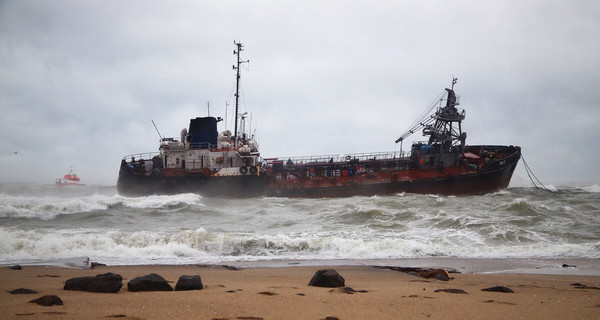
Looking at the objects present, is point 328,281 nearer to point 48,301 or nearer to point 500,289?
point 500,289

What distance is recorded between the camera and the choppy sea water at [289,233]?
1172cm

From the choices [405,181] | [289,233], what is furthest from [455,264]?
[405,181]

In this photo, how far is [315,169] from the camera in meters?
37.5

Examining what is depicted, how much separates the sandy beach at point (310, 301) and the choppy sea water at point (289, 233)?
463cm

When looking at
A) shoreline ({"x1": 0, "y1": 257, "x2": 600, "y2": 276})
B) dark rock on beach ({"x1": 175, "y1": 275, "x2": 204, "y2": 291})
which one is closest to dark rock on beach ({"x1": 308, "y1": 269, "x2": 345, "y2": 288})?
dark rock on beach ({"x1": 175, "y1": 275, "x2": 204, "y2": 291})

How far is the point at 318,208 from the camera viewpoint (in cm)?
2353

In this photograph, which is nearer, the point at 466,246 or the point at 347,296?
the point at 347,296

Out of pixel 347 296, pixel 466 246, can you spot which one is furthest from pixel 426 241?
pixel 347 296

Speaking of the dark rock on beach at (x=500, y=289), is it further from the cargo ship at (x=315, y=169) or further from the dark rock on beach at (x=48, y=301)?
the cargo ship at (x=315, y=169)

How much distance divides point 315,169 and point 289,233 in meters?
22.5

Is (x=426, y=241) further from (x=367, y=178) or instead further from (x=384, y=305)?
(x=367, y=178)

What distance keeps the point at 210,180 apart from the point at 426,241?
22.4 m

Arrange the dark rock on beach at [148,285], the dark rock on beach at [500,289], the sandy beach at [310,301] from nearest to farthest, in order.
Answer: the sandy beach at [310,301], the dark rock on beach at [148,285], the dark rock on beach at [500,289]

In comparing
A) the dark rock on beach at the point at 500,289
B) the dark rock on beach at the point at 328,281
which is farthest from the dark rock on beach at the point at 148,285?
the dark rock on beach at the point at 500,289
